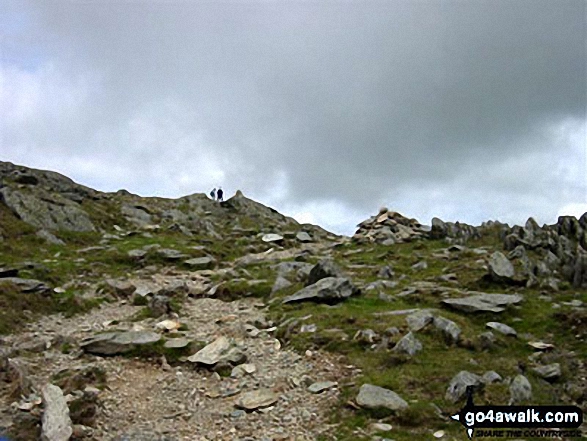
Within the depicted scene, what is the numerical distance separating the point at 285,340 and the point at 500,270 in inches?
485

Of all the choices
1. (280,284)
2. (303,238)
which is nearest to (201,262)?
(280,284)

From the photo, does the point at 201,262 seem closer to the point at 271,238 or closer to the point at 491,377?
the point at 271,238

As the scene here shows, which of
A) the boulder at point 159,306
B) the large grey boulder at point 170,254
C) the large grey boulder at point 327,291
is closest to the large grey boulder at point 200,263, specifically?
the large grey boulder at point 170,254

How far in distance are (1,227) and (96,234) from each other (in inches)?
313

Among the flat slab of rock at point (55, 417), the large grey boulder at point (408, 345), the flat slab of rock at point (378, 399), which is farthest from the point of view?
the large grey boulder at point (408, 345)

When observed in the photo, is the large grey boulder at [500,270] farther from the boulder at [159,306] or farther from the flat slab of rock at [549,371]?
the boulder at [159,306]

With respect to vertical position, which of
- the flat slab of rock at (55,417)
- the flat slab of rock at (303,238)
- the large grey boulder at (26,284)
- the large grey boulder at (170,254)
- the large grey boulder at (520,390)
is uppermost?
the flat slab of rock at (303,238)

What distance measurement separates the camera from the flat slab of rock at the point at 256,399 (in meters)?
14.3

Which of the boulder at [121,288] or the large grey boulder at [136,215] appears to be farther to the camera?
the large grey boulder at [136,215]

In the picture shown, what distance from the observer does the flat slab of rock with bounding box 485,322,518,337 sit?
19109 mm

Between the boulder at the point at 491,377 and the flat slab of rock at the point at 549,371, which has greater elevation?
the flat slab of rock at the point at 549,371

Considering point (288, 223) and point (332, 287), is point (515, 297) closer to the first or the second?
point (332, 287)

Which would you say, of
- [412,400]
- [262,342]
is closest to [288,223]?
[262,342]

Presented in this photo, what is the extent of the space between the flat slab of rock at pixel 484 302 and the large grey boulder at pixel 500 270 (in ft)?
9.14
